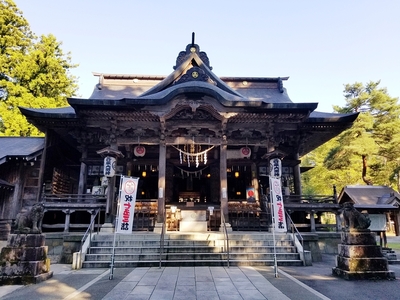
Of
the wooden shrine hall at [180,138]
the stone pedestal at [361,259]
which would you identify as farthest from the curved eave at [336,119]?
the stone pedestal at [361,259]

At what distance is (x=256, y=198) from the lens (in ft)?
50.5

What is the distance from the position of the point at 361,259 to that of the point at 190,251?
17.6 feet

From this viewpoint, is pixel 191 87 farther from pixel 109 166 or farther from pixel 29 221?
pixel 29 221

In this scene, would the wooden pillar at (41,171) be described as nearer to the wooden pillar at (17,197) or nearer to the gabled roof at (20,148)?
the gabled roof at (20,148)

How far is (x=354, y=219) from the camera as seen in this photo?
7.32m

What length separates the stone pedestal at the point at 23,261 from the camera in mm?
6551

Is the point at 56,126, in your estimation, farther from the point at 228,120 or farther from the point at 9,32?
the point at 9,32

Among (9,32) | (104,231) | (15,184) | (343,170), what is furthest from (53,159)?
(343,170)

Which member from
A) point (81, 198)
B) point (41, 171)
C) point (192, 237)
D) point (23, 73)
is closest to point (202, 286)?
point (192, 237)

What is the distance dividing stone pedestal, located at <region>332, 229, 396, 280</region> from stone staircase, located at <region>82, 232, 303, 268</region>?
2.01m

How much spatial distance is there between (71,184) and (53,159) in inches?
125

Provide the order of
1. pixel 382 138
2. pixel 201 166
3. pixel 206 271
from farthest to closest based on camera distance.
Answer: pixel 382 138
pixel 201 166
pixel 206 271

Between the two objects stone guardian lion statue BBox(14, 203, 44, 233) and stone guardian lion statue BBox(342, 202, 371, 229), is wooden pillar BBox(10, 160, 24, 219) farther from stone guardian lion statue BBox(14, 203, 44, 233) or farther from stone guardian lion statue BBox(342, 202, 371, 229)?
stone guardian lion statue BBox(342, 202, 371, 229)

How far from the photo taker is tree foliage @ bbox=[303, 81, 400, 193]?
26094mm
